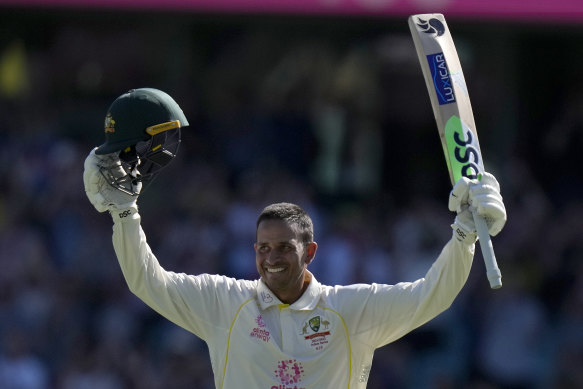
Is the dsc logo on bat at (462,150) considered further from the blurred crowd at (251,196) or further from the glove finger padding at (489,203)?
the blurred crowd at (251,196)

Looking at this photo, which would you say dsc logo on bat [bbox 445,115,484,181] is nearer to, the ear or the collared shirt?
the collared shirt

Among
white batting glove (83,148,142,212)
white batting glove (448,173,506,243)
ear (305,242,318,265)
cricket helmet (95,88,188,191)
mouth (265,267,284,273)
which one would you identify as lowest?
mouth (265,267,284,273)

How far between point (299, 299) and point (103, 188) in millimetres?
904

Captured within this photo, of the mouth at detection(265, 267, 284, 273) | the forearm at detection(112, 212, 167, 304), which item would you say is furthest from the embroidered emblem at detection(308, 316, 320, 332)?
the forearm at detection(112, 212, 167, 304)

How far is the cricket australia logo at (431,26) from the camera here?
15.6 ft

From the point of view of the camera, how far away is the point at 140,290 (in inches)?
176

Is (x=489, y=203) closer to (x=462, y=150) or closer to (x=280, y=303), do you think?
(x=462, y=150)

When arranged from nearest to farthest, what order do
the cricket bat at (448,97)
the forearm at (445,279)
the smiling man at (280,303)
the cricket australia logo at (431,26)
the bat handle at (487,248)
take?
the bat handle at (487,248) → the forearm at (445,279) → the smiling man at (280,303) → the cricket bat at (448,97) → the cricket australia logo at (431,26)

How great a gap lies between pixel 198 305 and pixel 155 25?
247 inches

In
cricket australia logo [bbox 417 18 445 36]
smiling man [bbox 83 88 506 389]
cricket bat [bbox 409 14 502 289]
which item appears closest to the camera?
smiling man [bbox 83 88 506 389]

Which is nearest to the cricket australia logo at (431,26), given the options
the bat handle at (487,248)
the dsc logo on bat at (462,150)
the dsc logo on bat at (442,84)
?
the dsc logo on bat at (442,84)

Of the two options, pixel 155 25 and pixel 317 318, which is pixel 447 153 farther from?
pixel 155 25

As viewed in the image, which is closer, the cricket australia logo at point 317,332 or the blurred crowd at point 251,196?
the cricket australia logo at point 317,332

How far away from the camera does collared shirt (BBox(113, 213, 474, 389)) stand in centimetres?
438
